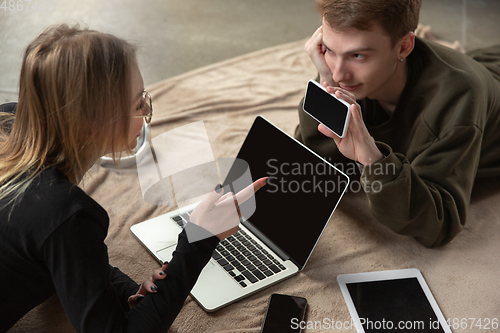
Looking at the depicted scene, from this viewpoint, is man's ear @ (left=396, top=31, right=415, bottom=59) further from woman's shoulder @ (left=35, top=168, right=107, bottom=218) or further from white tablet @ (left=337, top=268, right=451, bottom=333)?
woman's shoulder @ (left=35, top=168, right=107, bottom=218)

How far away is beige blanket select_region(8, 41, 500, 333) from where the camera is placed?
100 cm

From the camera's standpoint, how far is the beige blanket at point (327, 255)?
1.00 metres

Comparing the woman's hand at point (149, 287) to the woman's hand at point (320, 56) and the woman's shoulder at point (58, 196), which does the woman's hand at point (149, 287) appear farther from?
the woman's hand at point (320, 56)

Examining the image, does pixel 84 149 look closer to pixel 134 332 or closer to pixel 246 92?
pixel 134 332

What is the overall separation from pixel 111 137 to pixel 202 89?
46.5 inches

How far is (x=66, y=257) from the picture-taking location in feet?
2.39

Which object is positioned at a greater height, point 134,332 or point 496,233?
point 134,332

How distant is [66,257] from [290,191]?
58 centimetres

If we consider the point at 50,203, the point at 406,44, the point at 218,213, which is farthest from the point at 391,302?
the point at 50,203

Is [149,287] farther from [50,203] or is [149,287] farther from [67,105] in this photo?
[67,105]

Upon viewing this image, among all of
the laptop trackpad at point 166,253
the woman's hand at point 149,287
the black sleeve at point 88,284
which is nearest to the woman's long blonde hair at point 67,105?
the black sleeve at point 88,284

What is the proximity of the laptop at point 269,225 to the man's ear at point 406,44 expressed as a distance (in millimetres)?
354

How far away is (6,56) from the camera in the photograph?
7.66ft

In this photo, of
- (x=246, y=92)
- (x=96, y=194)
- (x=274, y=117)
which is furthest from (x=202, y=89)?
(x=96, y=194)
